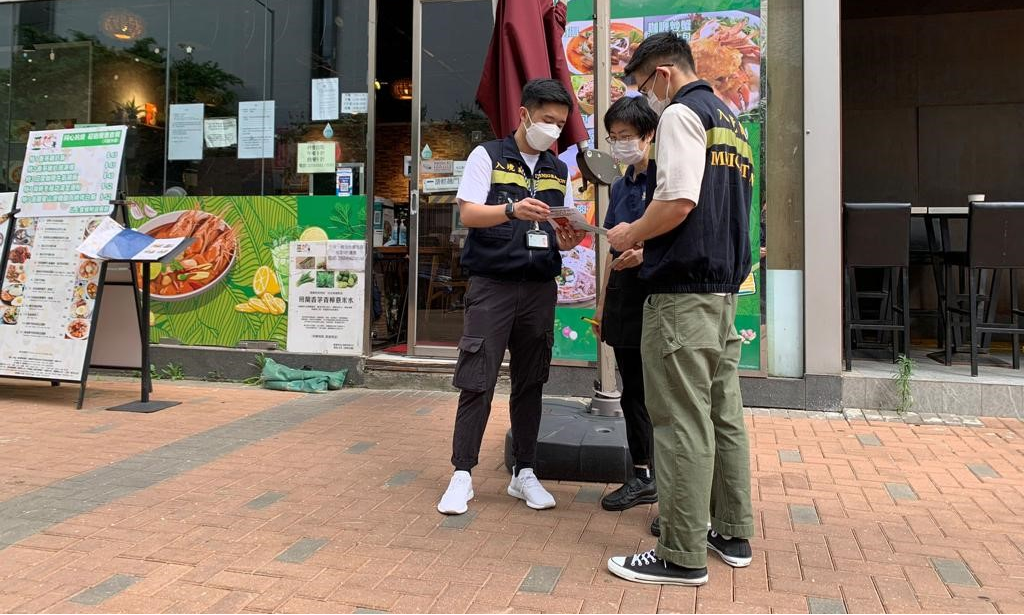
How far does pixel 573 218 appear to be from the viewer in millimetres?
2725

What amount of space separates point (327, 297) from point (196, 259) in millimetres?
1489

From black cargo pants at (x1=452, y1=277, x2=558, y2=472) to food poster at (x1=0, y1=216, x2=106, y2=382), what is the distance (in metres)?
3.74

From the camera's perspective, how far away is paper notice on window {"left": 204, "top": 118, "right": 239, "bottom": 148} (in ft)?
22.0

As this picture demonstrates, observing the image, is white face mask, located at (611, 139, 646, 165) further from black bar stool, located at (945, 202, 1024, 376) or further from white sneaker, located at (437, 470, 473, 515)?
black bar stool, located at (945, 202, 1024, 376)

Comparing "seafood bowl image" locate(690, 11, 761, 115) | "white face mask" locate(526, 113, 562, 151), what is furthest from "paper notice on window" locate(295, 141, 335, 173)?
"white face mask" locate(526, 113, 562, 151)

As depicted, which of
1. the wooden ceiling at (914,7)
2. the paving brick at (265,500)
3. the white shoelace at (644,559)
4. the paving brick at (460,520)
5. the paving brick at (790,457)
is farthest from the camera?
the wooden ceiling at (914,7)

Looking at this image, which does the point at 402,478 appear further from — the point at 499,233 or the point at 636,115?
the point at 636,115

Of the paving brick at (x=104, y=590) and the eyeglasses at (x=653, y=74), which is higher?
the eyeglasses at (x=653, y=74)

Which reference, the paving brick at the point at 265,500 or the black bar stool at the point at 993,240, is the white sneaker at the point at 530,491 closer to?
the paving brick at the point at 265,500

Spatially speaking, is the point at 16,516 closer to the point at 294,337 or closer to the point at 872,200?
the point at 294,337

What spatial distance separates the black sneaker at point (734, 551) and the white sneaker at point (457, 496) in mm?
1130

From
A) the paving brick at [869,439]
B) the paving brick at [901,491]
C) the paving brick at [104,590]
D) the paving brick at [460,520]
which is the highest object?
the paving brick at [869,439]

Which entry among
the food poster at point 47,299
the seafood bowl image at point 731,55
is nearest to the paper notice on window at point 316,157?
the food poster at point 47,299

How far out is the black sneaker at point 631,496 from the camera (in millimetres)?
3178
